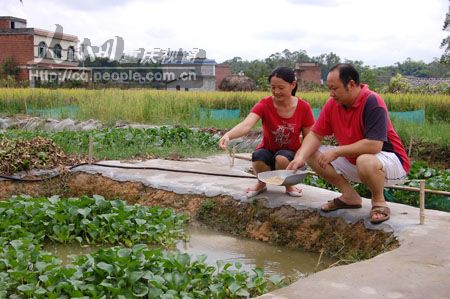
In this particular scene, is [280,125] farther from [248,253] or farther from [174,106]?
[174,106]

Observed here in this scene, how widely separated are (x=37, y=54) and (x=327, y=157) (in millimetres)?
25730

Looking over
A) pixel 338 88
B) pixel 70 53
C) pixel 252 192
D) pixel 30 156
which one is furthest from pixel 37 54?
pixel 338 88

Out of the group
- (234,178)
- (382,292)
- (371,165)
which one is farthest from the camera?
(234,178)

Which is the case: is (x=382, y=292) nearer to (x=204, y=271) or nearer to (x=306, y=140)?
(x=204, y=271)

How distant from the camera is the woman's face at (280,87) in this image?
16.1ft

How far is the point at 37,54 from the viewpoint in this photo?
27688 millimetres

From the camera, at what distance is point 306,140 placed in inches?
183

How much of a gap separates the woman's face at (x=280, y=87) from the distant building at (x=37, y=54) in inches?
943

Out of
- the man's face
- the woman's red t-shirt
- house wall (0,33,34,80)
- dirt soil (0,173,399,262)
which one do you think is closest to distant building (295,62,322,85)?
house wall (0,33,34,80)

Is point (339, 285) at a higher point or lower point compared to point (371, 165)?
lower

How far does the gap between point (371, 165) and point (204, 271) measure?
1580 millimetres

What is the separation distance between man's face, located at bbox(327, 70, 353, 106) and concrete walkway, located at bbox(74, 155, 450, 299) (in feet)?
3.13

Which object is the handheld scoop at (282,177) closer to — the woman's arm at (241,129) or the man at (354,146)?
the man at (354,146)

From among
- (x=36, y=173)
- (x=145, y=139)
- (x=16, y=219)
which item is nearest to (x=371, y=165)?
Result: (x=16, y=219)
